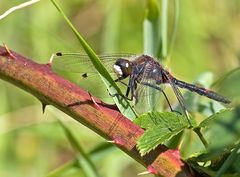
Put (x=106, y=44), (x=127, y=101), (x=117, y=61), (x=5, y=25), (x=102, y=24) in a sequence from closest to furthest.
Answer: (x=127, y=101) → (x=117, y=61) → (x=106, y=44) → (x=5, y=25) → (x=102, y=24)

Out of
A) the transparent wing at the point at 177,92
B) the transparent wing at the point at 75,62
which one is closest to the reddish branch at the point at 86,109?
the transparent wing at the point at 177,92

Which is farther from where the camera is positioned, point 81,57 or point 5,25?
point 5,25

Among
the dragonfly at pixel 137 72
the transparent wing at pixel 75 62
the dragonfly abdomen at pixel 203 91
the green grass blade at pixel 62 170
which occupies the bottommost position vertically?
the green grass blade at pixel 62 170

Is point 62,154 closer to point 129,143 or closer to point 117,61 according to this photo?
point 117,61

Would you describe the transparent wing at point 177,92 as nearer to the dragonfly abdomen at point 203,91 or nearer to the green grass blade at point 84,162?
the dragonfly abdomen at point 203,91

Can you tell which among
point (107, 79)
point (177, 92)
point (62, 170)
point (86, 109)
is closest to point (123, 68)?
point (177, 92)

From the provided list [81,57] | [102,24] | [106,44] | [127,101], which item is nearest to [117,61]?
[81,57]

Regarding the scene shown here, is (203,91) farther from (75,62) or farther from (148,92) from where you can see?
(75,62)
